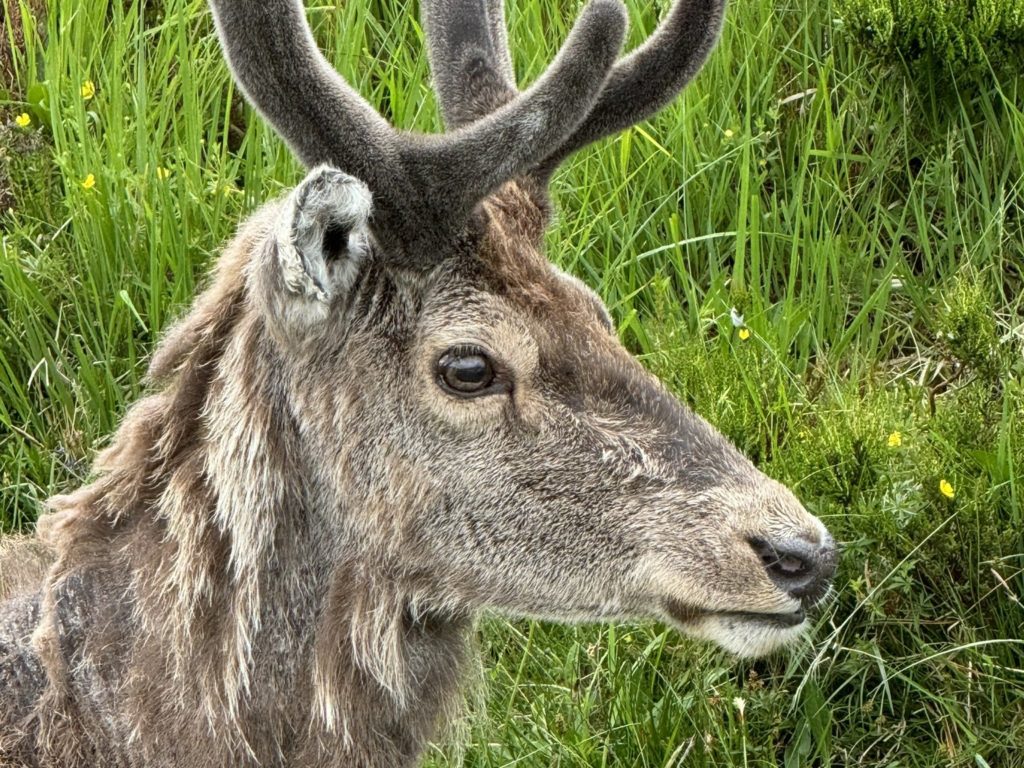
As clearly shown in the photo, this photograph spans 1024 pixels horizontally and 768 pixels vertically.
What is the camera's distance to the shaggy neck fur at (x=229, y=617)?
3.64 metres

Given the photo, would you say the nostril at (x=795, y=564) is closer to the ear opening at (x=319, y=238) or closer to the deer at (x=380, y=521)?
the deer at (x=380, y=521)

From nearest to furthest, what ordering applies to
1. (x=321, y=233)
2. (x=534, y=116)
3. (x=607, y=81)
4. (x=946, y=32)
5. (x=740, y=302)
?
1. (x=321, y=233)
2. (x=534, y=116)
3. (x=607, y=81)
4. (x=740, y=302)
5. (x=946, y=32)

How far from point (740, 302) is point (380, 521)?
2.14 m

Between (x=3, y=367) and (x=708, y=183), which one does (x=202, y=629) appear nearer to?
(x=3, y=367)

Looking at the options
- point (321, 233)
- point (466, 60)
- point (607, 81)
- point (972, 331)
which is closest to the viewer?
point (321, 233)

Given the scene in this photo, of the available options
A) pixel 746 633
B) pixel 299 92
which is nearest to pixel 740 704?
pixel 746 633

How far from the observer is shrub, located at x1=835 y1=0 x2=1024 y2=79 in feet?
19.3

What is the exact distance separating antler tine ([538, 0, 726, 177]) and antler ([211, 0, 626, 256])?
0.51 meters

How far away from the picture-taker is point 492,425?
3.64m

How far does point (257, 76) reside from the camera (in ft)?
11.3

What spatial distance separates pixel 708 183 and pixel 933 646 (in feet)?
6.66

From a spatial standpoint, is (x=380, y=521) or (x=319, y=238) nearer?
(x=319, y=238)

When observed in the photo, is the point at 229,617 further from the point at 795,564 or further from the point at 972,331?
the point at 972,331

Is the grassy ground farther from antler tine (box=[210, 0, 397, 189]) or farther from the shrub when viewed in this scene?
antler tine (box=[210, 0, 397, 189])
